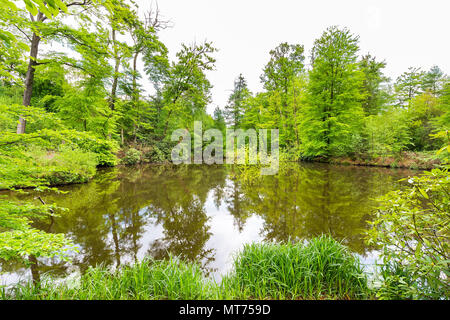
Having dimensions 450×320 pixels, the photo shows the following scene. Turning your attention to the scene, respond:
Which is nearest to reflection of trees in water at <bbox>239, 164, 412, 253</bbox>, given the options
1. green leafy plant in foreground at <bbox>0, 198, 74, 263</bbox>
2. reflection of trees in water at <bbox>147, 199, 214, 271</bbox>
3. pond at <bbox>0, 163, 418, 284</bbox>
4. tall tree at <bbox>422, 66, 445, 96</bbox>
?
pond at <bbox>0, 163, 418, 284</bbox>

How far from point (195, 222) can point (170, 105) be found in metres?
15.5

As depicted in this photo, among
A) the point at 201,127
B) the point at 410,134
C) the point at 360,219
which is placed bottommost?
the point at 360,219

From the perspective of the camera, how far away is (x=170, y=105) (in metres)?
16.9

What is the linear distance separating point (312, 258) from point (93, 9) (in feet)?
30.9

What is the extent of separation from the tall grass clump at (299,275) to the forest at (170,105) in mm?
61

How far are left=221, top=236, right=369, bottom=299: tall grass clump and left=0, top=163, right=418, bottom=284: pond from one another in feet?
1.93

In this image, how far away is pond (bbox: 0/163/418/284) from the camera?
111 inches

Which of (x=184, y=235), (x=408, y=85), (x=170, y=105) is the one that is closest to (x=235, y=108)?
(x=170, y=105)

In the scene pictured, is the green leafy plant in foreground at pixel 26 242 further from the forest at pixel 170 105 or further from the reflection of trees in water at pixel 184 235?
the reflection of trees in water at pixel 184 235

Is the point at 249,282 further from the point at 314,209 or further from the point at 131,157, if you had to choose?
the point at 131,157

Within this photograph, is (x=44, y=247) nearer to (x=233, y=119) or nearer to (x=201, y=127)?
(x=201, y=127)

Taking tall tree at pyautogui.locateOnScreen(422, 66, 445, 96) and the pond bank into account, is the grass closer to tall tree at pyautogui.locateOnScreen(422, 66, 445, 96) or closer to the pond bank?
the pond bank

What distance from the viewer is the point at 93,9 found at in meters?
5.62
